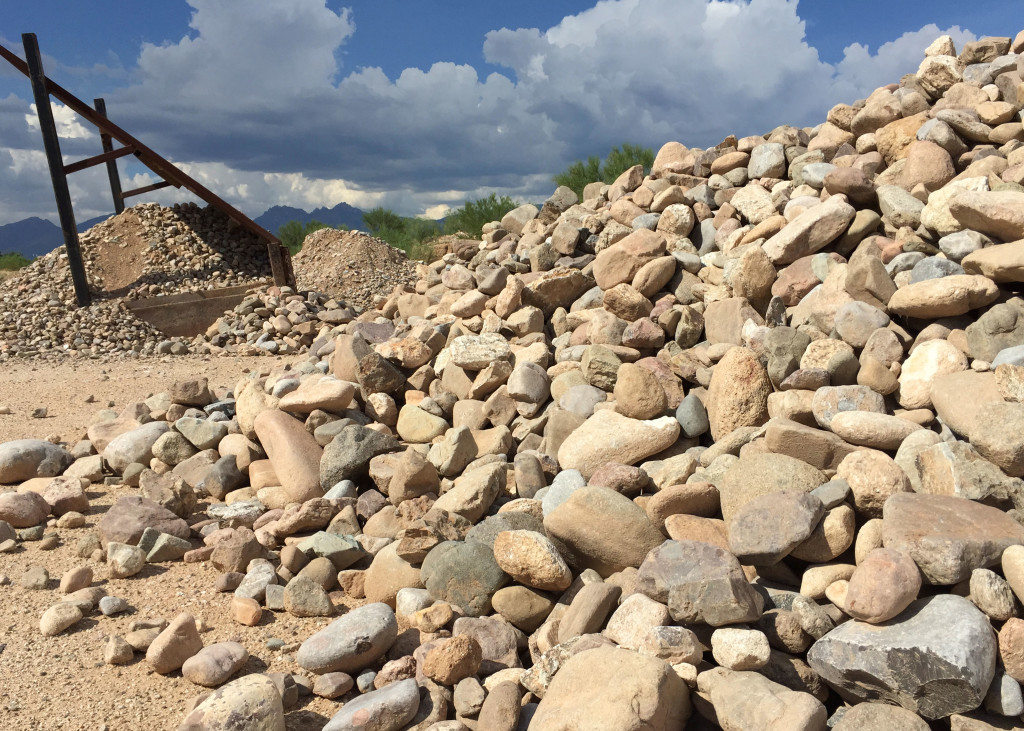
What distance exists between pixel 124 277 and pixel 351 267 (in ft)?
12.1

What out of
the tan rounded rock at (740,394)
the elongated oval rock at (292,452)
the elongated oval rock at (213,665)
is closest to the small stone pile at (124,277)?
the elongated oval rock at (292,452)

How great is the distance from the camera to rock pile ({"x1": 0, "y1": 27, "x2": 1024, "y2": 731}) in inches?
92.5

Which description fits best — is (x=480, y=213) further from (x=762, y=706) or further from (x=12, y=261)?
(x=12, y=261)

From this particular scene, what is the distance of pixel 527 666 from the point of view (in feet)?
9.47

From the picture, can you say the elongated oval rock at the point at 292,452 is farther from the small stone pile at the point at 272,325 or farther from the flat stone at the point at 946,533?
the small stone pile at the point at 272,325

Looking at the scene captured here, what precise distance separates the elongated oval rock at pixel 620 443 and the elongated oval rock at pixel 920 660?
1.49 metres

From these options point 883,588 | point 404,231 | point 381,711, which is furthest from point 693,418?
point 404,231

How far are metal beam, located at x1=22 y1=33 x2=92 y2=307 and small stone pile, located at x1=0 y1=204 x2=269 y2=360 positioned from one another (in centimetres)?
31

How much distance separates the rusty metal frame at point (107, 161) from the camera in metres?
10.2

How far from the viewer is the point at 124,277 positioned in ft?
37.4

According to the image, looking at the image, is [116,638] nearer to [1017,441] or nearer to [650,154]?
[1017,441]

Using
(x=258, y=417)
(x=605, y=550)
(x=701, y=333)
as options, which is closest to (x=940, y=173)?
(x=701, y=333)

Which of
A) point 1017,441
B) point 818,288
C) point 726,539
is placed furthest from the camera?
point 818,288

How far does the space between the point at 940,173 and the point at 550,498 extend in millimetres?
3652
